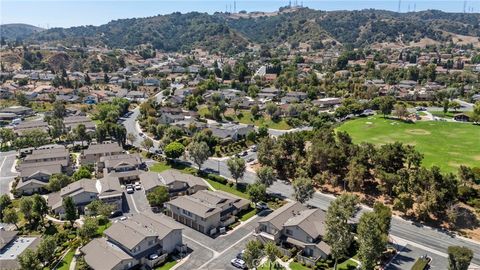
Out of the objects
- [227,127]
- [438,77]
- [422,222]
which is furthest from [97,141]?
[438,77]

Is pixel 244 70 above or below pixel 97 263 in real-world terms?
above

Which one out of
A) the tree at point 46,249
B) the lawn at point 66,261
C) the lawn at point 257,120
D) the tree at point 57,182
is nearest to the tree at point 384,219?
the lawn at point 66,261

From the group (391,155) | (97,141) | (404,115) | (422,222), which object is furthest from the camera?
(404,115)

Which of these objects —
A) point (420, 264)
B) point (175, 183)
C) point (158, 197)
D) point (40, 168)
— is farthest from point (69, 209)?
point (420, 264)

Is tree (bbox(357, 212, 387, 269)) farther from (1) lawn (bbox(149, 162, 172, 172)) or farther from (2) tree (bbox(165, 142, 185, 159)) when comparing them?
(2) tree (bbox(165, 142, 185, 159))

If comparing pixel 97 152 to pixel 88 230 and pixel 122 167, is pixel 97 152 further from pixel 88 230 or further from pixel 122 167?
pixel 88 230

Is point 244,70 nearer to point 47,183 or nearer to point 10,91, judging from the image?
point 10,91
